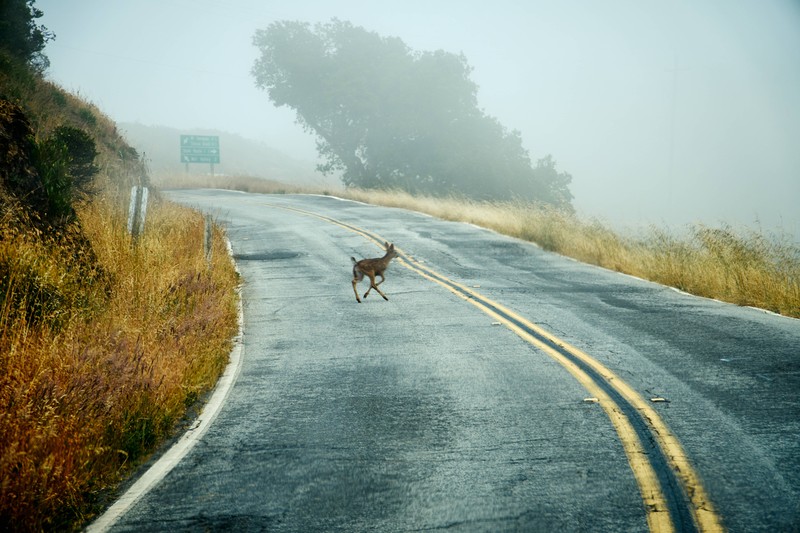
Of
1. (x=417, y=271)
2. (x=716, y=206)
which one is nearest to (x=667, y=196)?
(x=716, y=206)

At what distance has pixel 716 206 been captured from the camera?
118 metres

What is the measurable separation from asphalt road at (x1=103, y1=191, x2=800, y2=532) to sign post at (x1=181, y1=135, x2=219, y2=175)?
4738cm

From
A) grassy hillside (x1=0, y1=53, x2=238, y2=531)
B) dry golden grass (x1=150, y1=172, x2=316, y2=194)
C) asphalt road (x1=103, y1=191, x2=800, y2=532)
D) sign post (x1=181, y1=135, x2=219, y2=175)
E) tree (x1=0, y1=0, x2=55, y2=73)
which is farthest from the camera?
sign post (x1=181, y1=135, x2=219, y2=175)

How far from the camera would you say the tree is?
2398 centimetres

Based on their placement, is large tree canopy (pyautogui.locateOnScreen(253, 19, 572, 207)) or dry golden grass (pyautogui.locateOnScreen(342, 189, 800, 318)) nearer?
dry golden grass (pyautogui.locateOnScreen(342, 189, 800, 318))

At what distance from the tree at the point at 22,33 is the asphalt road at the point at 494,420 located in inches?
708

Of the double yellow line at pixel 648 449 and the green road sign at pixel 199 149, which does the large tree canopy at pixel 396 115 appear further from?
the double yellow line at pixel 648 449

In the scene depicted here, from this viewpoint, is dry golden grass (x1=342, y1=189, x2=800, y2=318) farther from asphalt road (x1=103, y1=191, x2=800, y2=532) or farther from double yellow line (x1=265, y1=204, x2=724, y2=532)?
double yellow line (x1=265, y1=204, x2=724, y2=532)

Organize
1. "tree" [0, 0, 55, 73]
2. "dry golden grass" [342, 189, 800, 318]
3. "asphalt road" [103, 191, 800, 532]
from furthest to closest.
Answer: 1. "tree" [0, 0, 55, 73]
2. "dry golden grass" [342, 189, 800, 318]
3. "asphalt road" [103, 191, 800, 532]

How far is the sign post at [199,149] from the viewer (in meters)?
56.9

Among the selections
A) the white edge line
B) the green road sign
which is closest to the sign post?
the green road sign

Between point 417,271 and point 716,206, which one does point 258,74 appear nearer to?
point 417,271

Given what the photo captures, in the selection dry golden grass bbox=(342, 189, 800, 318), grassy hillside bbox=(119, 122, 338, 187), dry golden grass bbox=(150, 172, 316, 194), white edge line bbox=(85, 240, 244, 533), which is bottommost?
white edge line bbox=(85, 240, 244, 533)

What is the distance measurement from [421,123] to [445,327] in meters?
42.4
